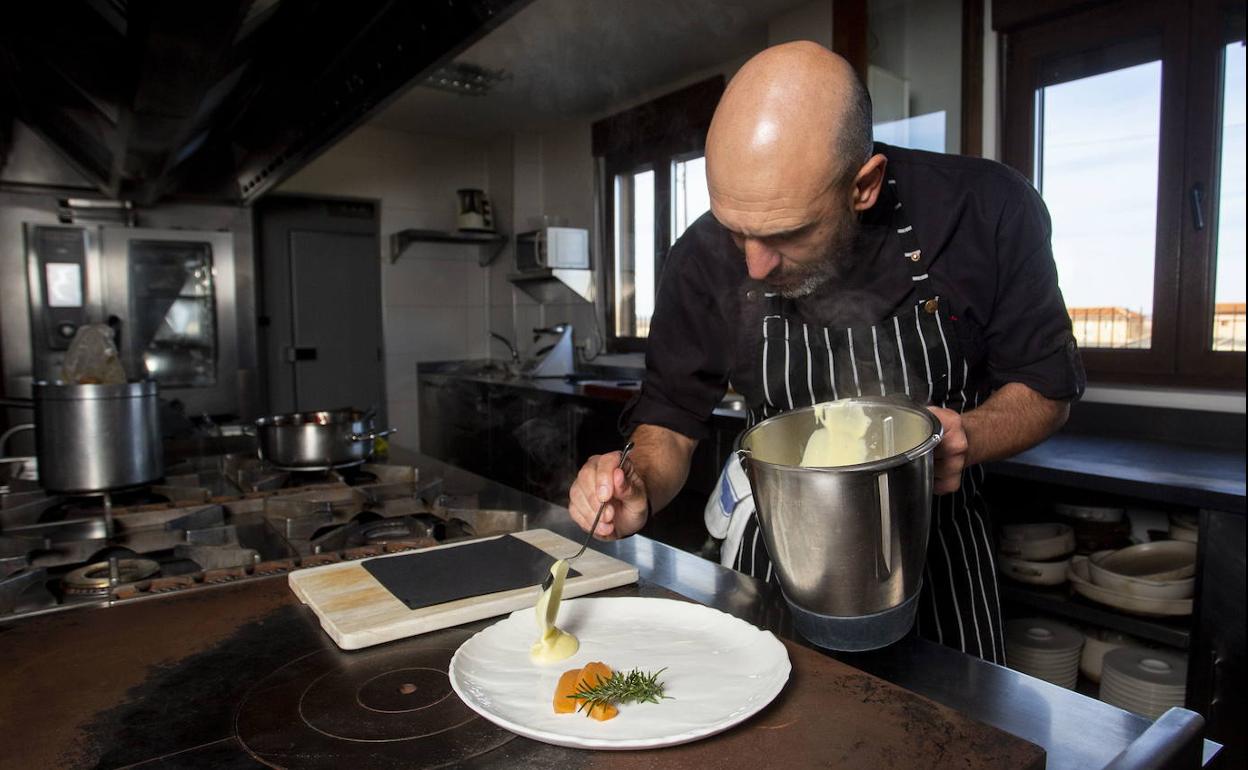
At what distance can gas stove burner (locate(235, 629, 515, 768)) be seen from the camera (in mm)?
633

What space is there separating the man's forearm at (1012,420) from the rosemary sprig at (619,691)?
0.55 metres

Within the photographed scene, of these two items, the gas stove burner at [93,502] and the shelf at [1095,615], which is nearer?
the gas stove burner at [93,502]

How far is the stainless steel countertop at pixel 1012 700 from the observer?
651 millimetres

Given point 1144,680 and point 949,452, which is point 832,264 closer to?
point 949,452

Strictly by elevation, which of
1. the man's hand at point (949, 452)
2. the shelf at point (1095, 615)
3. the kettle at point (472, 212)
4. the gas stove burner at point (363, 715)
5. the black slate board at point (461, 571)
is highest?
the kettle at point (472, 212)

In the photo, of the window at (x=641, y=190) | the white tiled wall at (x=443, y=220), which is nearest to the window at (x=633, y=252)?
the window at (x=641, y=190)

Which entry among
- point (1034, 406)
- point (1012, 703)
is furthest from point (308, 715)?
point (1034, 406)

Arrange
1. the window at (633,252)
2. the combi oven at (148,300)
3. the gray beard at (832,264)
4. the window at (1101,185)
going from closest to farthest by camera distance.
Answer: the gray beard at (832,264) → the window at (1101,185) → the combi oven at (148,300) → the window at (633,252)

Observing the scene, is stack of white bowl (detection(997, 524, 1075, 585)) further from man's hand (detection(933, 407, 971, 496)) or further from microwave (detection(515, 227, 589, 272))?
microwave (detection(515, 227, 589, 272))

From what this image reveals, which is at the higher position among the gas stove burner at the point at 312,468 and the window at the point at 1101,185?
the window at the point at 1101,185

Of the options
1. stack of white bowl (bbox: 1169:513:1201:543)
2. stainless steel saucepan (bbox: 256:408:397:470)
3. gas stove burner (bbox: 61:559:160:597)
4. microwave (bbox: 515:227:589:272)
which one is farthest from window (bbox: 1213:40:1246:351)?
microwave (bbox: 515:227:589:272)

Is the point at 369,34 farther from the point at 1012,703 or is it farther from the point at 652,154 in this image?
the point at 652,154

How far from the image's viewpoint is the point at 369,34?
1.43 meters

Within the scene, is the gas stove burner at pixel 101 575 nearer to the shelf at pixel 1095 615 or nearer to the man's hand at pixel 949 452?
the man's hand at pixel 949 452
